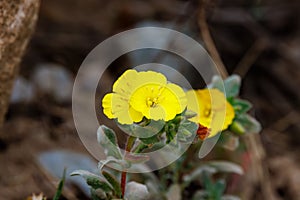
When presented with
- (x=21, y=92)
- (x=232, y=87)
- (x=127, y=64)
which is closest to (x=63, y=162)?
(x=21, y=92)

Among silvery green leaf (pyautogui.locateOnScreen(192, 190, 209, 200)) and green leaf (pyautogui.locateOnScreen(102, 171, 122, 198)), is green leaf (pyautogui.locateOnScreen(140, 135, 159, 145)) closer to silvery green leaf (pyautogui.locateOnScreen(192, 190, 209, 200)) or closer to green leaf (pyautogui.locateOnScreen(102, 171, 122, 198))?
green leaf (pyautogui.locateOnScreen(102, 171, 122, 198))

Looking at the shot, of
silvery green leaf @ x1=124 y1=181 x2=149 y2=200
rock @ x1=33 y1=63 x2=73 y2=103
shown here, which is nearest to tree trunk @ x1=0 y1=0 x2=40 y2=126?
silvery green leaf @ x1=124 y1=181 x2=149 y2=200

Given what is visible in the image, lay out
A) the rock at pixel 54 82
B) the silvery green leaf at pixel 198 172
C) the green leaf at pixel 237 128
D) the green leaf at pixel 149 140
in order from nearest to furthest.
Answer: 1. the green leaf at pixel 149 140
2. the green leaf at pixel 237 128
3. the silvery green leaf at pixel 198 172
4. the rock at pixel 54 82

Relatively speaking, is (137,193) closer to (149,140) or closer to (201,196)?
(149,140)

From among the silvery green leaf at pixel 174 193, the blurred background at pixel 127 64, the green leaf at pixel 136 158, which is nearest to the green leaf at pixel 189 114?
the green leaf at pixel 136 158

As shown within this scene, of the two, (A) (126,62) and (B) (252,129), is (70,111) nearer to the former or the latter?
(A) (126,62)

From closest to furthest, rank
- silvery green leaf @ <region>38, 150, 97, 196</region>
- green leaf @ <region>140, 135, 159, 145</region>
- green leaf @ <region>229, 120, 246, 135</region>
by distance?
green leaf @ <region>140, 135, 159, 145</region>
green leaf @ <region>229, 120, 246, 135</region>
silvery green leaf @ <region>38, 150, 97, 196</region>

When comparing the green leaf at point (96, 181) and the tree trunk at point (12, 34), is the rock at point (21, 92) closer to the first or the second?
the tree trunk at point (12, 34)
